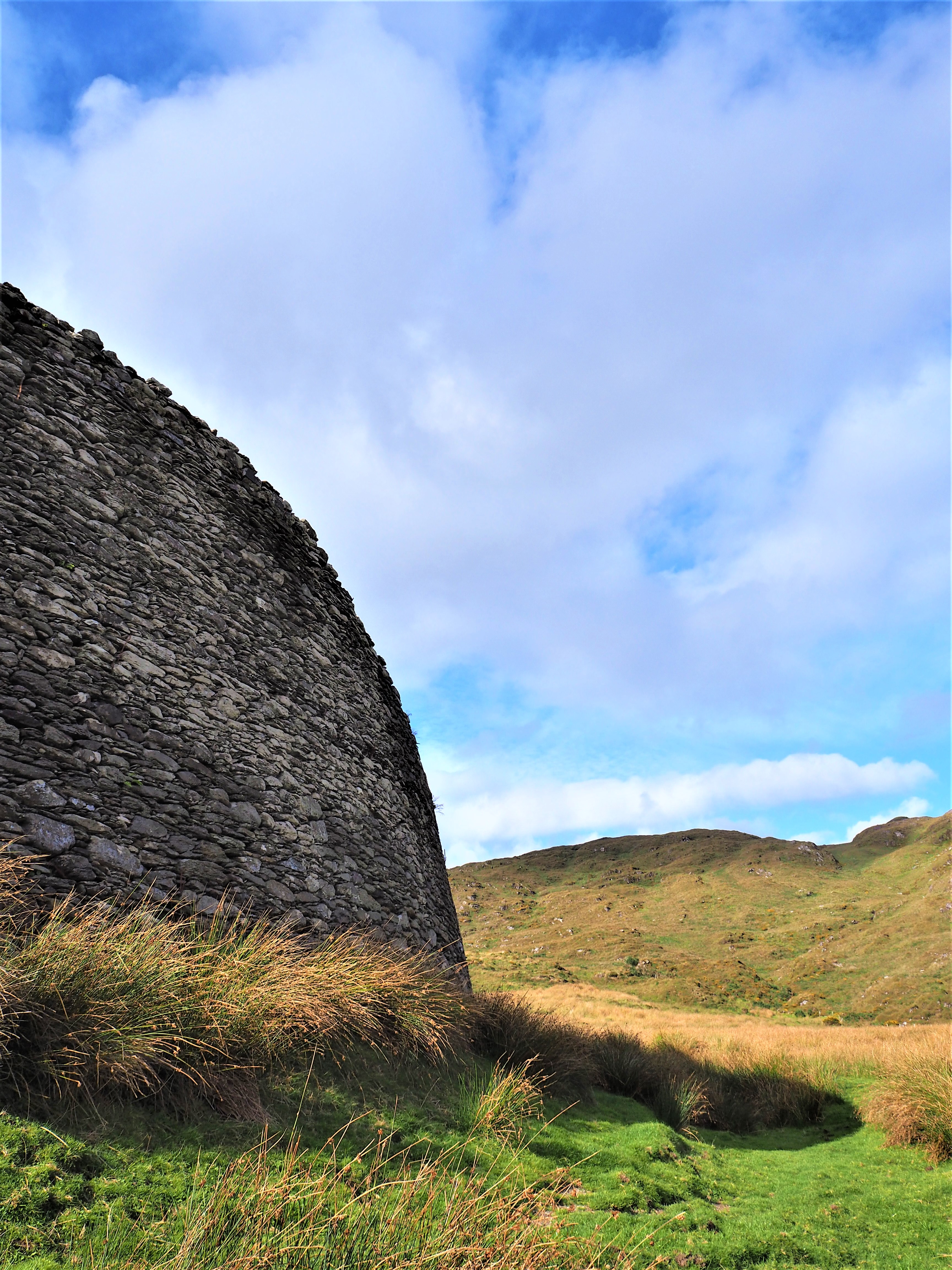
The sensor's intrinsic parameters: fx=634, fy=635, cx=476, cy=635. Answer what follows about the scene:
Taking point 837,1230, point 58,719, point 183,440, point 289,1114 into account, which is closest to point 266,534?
point 183,440

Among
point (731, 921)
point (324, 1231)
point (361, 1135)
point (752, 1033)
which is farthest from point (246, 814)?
point (731, 921)

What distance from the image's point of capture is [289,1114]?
4.63m

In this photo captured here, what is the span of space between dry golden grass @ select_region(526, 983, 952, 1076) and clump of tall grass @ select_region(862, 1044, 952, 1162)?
50.4 inches

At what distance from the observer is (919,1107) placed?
8.37 m

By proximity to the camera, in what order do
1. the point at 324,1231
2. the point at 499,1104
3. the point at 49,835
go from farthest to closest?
1. the point at 49,835
2. the point at 499,1104
3. the point at 324,1231

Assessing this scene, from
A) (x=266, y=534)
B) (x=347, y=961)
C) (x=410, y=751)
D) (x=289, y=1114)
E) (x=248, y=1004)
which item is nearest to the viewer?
(x=289, y=1114)

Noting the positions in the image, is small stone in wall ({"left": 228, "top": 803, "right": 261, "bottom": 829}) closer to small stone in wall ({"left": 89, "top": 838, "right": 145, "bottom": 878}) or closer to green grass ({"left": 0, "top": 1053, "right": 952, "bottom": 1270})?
small stone in wall ({"left": 89, "top": 838, "right": 145, "bottom": 878})

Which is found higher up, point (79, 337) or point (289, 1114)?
point (79, 337)

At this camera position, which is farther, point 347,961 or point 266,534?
point 266,534

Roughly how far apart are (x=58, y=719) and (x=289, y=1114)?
4.28m

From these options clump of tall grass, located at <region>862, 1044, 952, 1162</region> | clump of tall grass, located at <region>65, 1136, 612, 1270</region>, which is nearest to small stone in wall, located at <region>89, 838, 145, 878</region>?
clump of tall grass, located at <region>65, 1136, 612, 1270</region>

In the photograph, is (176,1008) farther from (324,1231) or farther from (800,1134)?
(800,1134)

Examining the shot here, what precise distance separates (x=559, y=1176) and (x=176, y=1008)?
3375 mm

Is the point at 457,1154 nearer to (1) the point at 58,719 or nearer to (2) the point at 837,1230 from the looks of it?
(2) the point at 837,1230
